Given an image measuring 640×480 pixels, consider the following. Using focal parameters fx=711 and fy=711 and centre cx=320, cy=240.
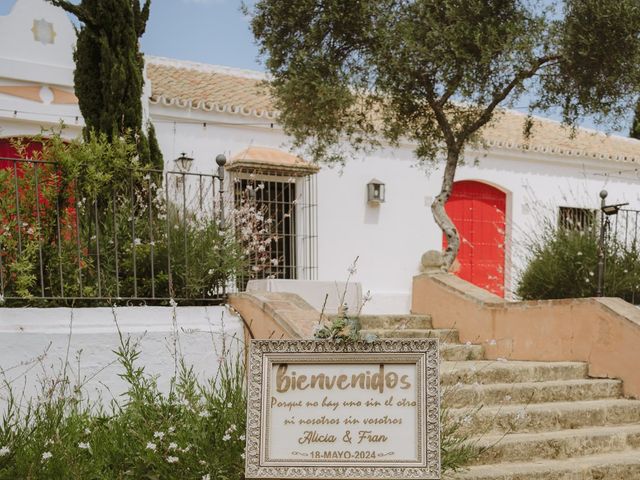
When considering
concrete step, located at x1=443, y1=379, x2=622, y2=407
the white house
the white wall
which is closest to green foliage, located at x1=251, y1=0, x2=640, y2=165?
the white house

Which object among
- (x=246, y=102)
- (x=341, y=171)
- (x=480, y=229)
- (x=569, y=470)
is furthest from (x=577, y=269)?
(x=246, y=102)

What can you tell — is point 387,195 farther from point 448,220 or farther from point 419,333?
point 419,333

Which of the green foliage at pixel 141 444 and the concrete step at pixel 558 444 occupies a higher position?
the green foliage at pixel 141 444

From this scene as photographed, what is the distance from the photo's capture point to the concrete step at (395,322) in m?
7.24

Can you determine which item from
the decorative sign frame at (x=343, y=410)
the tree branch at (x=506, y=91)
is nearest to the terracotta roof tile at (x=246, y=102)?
the tree branch at (x=506, y=91)

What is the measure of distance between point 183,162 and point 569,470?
6.22 m

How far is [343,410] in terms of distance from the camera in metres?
3.20

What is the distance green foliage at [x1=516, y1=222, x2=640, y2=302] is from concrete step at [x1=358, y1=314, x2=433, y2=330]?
4.21 ft

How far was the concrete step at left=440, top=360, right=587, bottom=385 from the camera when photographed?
572cm

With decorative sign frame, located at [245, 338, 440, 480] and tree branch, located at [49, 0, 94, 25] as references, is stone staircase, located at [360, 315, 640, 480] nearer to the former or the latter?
decorative sign frame, located at [245, 338, 440, 480]

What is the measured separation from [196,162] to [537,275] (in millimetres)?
4940

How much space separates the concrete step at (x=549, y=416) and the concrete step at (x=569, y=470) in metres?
0.33

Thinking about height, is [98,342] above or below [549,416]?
above

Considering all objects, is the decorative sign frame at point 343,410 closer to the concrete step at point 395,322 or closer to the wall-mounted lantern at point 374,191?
the concrete step at point 395,322
